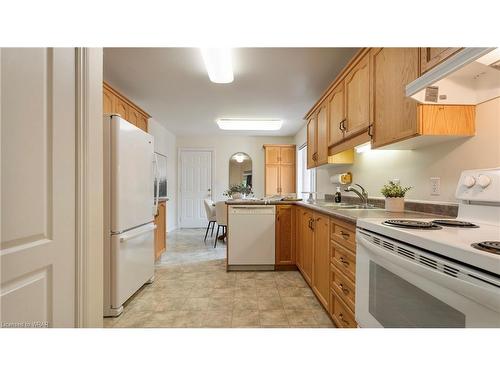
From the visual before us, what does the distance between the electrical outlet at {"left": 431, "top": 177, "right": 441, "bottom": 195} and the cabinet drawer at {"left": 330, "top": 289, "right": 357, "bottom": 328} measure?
38.1 inches

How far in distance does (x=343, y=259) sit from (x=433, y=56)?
125 cm

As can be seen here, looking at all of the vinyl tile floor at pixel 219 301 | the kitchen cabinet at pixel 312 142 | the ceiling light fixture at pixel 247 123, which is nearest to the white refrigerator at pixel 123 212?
the vinyl tile floor at pixel 219 301

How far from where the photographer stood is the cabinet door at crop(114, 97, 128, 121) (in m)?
2.93

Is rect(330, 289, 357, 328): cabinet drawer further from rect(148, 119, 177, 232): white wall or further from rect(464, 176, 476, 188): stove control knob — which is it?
rect(148, 119, 177, 232): white wall

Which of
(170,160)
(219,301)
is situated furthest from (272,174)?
(219,301)

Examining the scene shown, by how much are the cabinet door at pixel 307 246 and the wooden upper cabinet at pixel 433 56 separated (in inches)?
58.7

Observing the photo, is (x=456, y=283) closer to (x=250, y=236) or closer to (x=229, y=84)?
(x=250, y=236)

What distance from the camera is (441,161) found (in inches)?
59.1

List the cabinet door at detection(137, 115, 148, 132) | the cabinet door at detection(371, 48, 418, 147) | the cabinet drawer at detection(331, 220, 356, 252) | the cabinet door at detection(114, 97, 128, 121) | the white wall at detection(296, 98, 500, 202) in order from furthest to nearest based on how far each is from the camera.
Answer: the cabinet door at detection(137, 115, 148, 132)
the cabinet door at detection(114, 97, 128, 121)
the cabinet drawer at detection(331, 220, 356, 252)
the cabinet door at detection(371, 48, 418, 147)
the white wall at detection(296, 98, 500, 202)

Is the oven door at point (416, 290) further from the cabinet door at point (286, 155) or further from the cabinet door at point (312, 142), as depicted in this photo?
the cabinet door at point (286, 155)

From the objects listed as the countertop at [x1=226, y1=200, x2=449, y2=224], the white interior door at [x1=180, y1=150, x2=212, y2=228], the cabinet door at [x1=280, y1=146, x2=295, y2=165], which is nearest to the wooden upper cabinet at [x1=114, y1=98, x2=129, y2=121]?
the countertop at [x1=226, y1=200, x2=449, y2=224]
